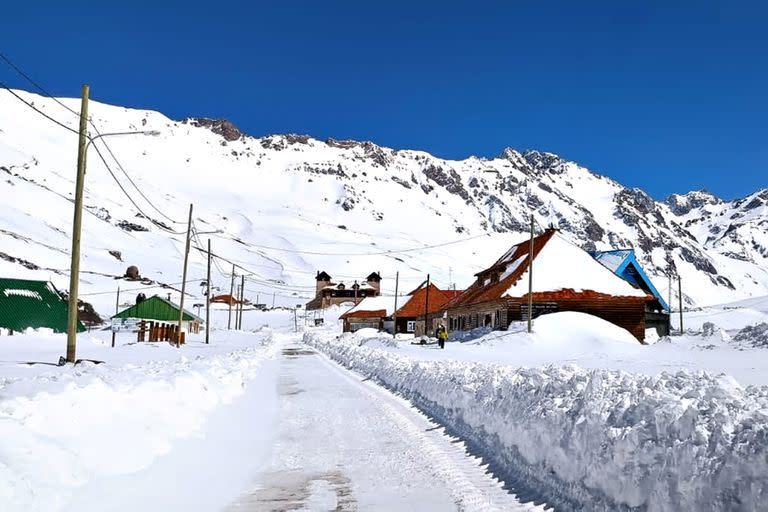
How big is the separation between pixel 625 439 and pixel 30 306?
146 ft

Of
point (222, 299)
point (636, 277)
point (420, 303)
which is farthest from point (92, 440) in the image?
point (222, 299)

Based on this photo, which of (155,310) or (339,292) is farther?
(339,292)

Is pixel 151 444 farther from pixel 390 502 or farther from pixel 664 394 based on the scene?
pixel 664 394

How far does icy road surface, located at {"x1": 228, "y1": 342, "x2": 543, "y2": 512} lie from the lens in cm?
647

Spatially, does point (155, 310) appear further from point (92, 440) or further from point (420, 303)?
point (92, 440)

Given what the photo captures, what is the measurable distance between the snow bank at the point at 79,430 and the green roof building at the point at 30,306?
35322mm

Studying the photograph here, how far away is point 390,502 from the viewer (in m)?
6.49

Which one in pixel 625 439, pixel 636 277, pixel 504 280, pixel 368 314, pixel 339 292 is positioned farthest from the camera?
pixel 339 292

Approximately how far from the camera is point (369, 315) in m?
85.4

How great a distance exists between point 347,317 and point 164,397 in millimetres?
75916

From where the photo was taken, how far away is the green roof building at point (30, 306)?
1598 inches

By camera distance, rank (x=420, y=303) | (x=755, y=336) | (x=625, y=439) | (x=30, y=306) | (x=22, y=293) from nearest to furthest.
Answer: (x=625, y=439) < (x=755, y=336) < (x=22, y=293) < (x=30, y=306) < (x=420, y=303)

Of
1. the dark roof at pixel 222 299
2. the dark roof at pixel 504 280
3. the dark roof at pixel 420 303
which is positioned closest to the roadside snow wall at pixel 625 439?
the dark roof at pixel 504 280

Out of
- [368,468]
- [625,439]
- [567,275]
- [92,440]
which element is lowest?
[368,468]
